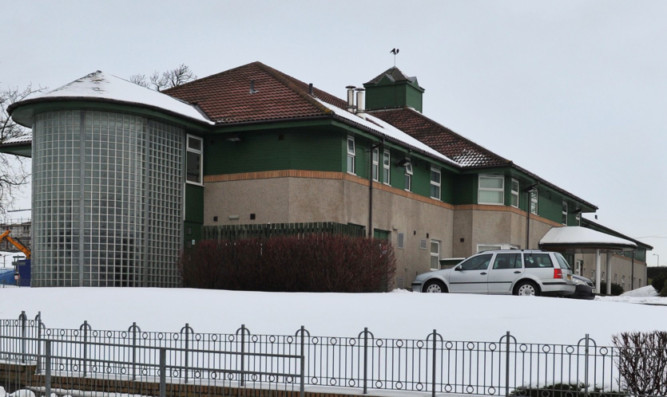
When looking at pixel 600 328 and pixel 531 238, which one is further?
pixel 531 238

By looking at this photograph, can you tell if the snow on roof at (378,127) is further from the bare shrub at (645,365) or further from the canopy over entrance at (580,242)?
the bare shrub at (645,365)

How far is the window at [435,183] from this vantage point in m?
35.9

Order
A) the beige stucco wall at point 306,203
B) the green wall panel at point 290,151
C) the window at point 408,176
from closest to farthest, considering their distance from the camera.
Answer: the beige stucco wall at point 306,203 < the green wall panel at point 290,151 < the window at point 408,176

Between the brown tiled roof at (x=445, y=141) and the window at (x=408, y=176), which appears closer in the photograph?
the window at (x=408, y=176)

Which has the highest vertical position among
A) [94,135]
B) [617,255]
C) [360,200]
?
[94,135]

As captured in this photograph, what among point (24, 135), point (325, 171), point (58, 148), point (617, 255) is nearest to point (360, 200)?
point (325, 171)

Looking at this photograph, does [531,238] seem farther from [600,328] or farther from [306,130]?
[600,328]

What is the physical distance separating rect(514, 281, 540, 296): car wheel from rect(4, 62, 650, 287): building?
540 cm

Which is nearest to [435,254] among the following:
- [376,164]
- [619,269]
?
[376,164]

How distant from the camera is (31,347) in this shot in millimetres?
17609

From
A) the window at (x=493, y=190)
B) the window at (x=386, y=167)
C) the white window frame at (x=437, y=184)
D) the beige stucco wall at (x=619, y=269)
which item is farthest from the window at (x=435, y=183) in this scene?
the beige stucco wall at (x=619, y=269)

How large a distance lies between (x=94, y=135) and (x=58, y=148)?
1.14 m

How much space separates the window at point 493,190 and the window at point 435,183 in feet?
7.20

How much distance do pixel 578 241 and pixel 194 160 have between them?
67.9 ft
